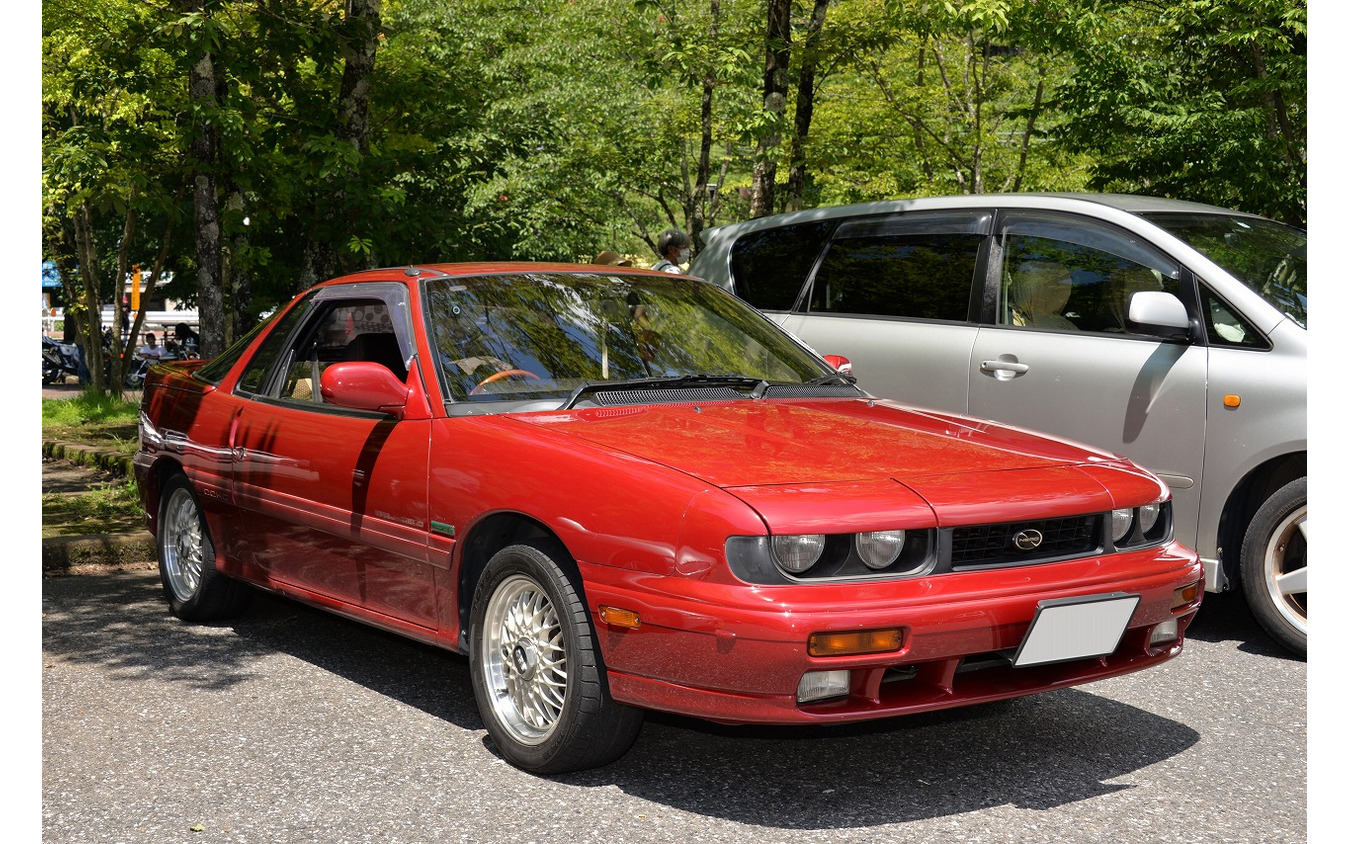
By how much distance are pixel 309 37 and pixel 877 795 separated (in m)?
8.48

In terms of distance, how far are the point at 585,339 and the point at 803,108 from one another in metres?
11.8

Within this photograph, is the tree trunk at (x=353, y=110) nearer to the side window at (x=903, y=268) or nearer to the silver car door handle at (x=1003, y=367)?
the side window at (x=903, y=268)

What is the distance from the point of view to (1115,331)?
627 cm

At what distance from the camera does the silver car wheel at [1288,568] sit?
5.62 meters

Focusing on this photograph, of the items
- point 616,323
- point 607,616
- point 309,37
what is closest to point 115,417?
point 309,37

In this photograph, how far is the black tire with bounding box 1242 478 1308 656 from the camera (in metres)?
5.61

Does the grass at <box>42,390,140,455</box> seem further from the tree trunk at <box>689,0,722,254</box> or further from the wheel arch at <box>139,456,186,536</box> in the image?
the tree trunk at <box>689,0,722,254</box>

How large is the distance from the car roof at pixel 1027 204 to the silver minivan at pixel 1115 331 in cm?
1

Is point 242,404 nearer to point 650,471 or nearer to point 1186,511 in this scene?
point 650,471

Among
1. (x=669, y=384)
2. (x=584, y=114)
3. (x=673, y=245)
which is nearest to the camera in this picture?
(x=669, y=384)

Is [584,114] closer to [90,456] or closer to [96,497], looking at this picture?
[90,456]

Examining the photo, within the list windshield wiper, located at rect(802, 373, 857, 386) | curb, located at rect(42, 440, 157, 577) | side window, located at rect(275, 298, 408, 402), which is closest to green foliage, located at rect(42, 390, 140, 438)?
curb, located at rect(42, 440, 157, 577)

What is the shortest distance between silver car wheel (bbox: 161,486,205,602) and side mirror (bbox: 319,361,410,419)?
1787 millimetres

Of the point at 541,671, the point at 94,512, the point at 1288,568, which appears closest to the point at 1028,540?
the point at 541,671
